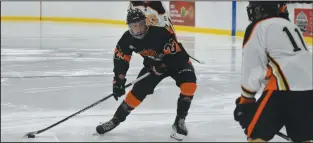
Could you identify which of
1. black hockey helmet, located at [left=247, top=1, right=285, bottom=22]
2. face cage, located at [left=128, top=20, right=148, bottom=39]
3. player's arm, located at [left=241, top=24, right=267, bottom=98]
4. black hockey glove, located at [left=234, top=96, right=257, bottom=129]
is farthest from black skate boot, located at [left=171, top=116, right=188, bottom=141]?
black hockey helmet, located at [left=247, top=1, right=285, bottom=22]

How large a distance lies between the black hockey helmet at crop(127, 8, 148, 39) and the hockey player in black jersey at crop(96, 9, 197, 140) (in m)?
0.01

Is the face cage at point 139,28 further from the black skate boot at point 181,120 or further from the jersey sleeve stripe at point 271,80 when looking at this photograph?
the jersey sleeve stripe at point 271,80

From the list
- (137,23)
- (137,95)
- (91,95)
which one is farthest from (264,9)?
(91,95)

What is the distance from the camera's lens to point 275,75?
2695mm

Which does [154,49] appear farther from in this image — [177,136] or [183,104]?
[177,136]

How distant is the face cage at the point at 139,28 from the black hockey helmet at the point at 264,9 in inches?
33.9

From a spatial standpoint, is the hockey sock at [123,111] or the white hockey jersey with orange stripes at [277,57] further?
the hockey sock at [123,111]

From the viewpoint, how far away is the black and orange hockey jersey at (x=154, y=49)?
3.61 m

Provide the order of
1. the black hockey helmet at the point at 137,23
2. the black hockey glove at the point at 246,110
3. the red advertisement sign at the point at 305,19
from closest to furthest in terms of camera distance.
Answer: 1. the black hockey glove at the point at 246,110
2. the black hockey helmet at the point at 137,23
3. the red advertisement sign at the point at 305,19

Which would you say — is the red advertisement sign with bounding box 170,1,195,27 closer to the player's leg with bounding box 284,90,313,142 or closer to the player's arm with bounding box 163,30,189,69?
the player's arm with bounding box 163,30,189,69

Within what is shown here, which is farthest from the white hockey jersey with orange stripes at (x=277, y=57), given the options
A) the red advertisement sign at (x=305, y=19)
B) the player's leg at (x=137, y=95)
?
the red advertisement sign at (x=305, y=19)

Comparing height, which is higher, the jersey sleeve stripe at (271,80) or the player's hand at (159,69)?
the jersey sleeve stripe at (271,80)

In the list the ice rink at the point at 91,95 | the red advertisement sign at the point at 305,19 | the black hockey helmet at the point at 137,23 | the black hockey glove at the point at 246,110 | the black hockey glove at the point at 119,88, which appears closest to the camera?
the black hockey glove at the point at 246,110

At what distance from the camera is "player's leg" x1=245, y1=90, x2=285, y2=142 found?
2701 millimetres
